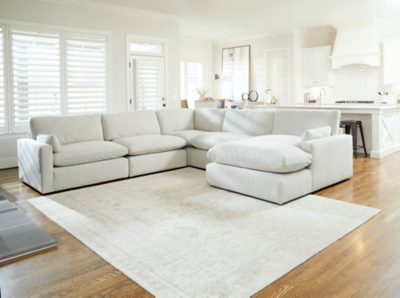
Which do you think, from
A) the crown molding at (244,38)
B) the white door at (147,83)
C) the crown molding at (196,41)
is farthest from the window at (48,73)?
the crown molding at (244,38)

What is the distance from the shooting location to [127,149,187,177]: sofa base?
195 inches

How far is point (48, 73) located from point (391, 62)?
7.01 meters

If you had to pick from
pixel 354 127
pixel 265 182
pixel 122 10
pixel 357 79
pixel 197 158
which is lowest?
pixel 265 182

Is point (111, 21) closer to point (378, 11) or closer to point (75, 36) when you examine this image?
point (75, 36)

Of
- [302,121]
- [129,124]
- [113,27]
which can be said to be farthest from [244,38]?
[302,121]

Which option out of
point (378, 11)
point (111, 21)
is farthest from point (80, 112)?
point (378, 11)

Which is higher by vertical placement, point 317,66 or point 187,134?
point 317,66

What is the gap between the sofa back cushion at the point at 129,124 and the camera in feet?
17.4

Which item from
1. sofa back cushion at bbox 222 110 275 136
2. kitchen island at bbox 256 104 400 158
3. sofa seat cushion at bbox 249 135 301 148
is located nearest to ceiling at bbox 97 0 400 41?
kitchen island at bbox 256 104 400 158

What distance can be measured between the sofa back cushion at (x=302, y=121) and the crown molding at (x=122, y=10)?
379 cm

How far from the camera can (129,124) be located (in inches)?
218

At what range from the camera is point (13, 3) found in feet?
19.1

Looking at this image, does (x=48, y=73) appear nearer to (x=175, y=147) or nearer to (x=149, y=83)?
(x=149, y=83)

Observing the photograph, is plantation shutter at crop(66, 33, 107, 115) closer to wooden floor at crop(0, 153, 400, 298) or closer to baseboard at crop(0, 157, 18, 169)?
baseboard at crop(0, 157, 18, 169)
